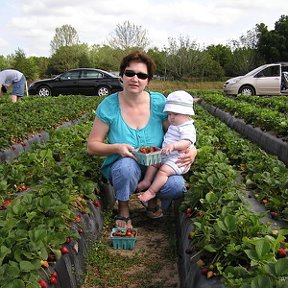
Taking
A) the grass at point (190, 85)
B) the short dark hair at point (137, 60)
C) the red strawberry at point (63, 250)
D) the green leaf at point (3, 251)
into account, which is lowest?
the grass at point (190, 85)

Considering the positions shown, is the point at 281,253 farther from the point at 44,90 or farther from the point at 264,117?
the point at 44,90

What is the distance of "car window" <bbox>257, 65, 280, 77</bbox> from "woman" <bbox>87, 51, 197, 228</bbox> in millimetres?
16174

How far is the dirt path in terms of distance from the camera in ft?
10.7

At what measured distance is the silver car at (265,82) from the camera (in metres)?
19.4

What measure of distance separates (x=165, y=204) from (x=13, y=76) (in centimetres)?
823

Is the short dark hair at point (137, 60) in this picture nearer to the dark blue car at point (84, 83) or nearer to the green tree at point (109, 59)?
the dark blue car at point (84, 83)

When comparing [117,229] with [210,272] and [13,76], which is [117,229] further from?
[13,76]

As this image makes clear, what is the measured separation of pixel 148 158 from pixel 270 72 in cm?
1706

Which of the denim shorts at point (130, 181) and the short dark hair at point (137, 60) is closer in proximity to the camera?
the denim shorts at point (130, 181)

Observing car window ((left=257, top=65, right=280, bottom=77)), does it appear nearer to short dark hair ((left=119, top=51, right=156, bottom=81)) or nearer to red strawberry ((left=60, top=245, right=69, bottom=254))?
short dark hair ((left=119, top=51, right=156, bottom=81))

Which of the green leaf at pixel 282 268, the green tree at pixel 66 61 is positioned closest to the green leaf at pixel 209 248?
the green leaf at pixel 282 268

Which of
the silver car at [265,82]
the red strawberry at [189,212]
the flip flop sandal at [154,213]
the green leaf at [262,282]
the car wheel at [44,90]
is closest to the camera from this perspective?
the green leaf at [262,282]

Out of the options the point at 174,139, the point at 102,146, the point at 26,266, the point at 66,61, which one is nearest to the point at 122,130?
the point at 102,146

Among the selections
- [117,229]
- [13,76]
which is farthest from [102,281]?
[13,76]
